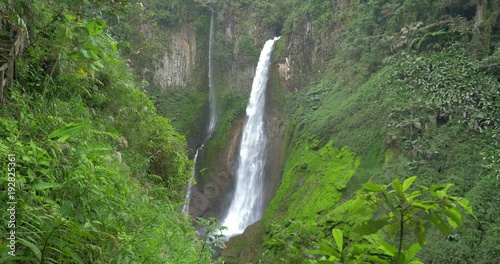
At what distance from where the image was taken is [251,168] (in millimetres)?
18234

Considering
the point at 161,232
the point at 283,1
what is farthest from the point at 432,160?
the point at 283,1

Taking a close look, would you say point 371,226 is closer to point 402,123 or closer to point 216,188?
point 402,123

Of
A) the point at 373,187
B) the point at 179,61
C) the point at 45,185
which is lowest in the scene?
the point at 45,185

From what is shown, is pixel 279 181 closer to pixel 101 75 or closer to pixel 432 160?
pixel 432 160

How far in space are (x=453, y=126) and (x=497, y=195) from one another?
255cm

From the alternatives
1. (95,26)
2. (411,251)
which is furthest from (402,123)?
(411,251)

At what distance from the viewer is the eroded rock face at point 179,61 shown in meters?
25.1

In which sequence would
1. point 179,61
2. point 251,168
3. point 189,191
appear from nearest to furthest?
point 251,168
point 189,191
point 179,61

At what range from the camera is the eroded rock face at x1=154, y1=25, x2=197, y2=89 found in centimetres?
2512

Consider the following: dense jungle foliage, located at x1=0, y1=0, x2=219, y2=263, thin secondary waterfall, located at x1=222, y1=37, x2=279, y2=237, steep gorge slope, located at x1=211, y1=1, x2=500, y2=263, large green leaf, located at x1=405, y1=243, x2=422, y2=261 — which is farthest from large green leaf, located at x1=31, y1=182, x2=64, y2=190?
thin secondary waterfall, located at x1=222, y1=37, x2=279, y2=237

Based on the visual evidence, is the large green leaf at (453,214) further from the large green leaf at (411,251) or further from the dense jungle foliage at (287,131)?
the large green leaf at (411,251)

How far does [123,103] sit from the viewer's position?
5035 millimetres

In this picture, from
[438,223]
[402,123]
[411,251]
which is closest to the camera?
[438,223]

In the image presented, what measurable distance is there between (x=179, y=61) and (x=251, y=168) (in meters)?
11.1
